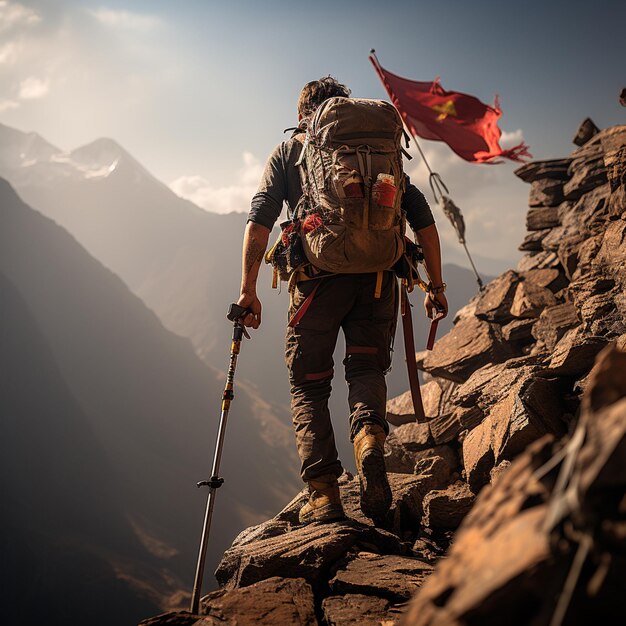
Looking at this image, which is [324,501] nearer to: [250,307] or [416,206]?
[250,307]

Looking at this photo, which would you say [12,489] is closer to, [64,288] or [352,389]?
[64,288]

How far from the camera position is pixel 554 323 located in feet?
22.2

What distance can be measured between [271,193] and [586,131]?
10.2 m

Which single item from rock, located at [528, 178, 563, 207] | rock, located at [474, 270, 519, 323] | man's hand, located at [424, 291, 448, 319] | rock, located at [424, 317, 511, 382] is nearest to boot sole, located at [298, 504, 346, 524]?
man's hand, located at [424, 291, 448, 319]

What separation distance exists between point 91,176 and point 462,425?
720 feet

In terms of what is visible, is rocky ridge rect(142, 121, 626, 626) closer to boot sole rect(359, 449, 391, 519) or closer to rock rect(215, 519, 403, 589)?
rock rect(215, 519, 403, 589)

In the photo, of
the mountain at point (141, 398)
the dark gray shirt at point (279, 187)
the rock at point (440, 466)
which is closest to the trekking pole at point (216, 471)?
the dark gray shirt at point (279, 187)

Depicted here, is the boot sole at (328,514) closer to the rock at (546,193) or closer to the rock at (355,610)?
Result: the rock at (355,610)

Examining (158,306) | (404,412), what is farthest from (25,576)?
(158,306)

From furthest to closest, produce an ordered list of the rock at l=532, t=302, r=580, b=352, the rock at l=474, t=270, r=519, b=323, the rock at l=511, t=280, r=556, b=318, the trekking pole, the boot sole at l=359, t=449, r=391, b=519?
the rock at l=474, t=270, r=519, b=323
the rock at l=511, t=280, r=556, b=318
the rock at l=532, t=302, r=580, b=352
the boot sole at l=359, t=449, r=391, b=519
the trekking pole

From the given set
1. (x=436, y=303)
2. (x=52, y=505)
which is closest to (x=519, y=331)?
(x=436, y=303)

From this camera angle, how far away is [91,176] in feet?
639

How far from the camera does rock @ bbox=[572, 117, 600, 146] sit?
1078 cm

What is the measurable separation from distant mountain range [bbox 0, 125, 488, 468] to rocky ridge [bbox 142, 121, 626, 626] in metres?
83.2
